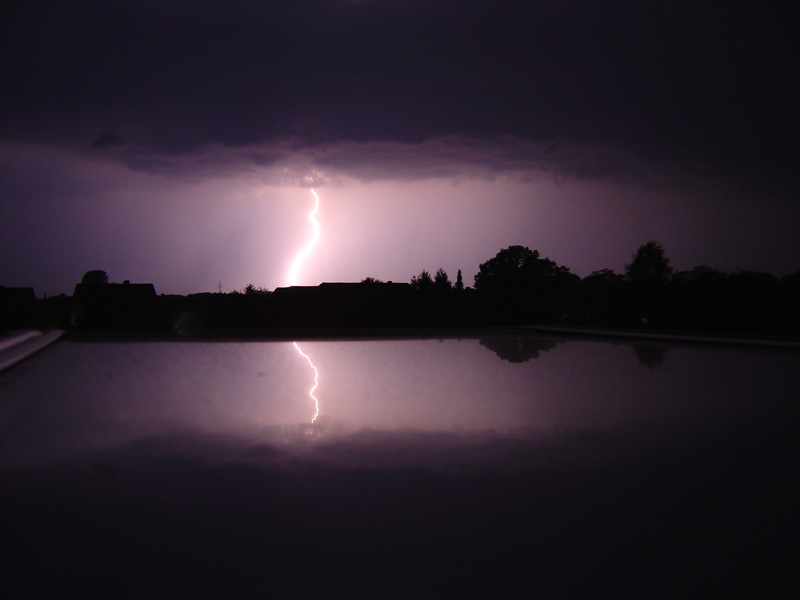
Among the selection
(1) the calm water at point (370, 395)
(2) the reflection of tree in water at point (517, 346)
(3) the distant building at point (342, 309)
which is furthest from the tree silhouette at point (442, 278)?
(1) the calm water at point (370, 395)

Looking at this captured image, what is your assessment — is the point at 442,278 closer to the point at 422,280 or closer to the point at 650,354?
the point at 422,280

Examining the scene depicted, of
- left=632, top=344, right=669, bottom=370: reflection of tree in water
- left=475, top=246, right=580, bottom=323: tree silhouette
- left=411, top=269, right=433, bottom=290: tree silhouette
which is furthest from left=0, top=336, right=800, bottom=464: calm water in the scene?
left=475, top=246, right=580, bottom=323: tree silhouette

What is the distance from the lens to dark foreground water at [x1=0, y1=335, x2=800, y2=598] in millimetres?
2002

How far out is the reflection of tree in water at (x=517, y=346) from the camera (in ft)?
33.6

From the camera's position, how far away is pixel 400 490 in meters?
2.91

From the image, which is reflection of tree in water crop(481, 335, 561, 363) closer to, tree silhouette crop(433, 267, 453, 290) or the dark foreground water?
the dark foreground water

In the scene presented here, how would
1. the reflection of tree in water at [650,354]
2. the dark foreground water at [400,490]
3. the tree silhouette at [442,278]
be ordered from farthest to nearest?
the tree silhouette at [442,278], the reflection of tree in water at [650,354], the dark foreground water at [400,490]

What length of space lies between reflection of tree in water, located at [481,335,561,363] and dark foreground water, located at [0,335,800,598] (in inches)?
142

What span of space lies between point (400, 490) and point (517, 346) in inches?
387

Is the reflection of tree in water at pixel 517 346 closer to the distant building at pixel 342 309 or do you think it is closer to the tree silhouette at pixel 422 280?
the distant building at pixel 342 309

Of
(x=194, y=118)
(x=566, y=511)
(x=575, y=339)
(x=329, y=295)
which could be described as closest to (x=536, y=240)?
(x=575, y=339)

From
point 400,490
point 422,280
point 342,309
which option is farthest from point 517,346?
point 422,280

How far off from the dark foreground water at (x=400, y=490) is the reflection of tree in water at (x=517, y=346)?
362 cm

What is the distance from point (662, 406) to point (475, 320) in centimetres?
1397
